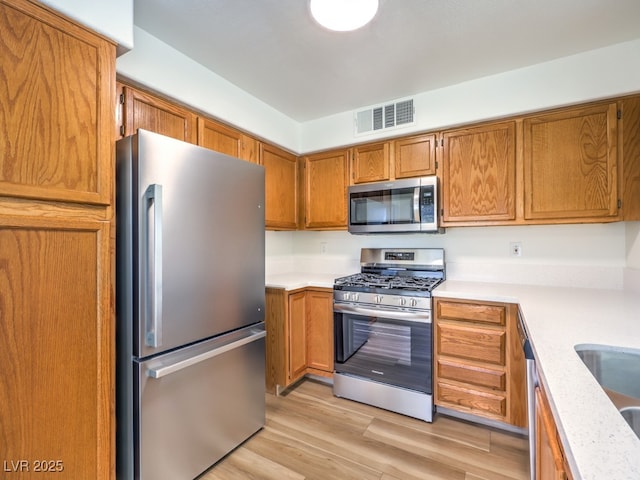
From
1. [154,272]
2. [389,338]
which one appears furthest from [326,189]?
[154,272]

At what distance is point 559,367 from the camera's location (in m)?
0.84

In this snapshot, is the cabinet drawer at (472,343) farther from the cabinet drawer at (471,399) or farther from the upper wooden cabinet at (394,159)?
the upper wooden cabinet at (394,159)

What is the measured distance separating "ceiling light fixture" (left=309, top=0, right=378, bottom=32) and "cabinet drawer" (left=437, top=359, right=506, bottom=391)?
6.74 feet

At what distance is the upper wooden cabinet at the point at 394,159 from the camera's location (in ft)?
7.89

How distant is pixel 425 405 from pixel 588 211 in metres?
1.66

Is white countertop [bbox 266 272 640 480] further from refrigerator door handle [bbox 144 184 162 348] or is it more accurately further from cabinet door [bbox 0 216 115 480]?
cabinet door [bbox 0 216 115 480]

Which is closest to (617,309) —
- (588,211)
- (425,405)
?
(588,211)

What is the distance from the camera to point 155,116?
1.77 metres

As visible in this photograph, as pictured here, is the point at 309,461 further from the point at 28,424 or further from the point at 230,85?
the point at 230,85

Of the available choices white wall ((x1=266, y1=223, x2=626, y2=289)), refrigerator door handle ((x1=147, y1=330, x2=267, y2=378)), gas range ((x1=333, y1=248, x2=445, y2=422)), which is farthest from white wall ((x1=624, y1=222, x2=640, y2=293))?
refrigerator door handle ((x1=147, y1=330, x2=267, y2=378))

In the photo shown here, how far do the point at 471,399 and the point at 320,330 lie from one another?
1165 millimetres

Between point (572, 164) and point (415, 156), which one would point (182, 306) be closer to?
point (415, 156)

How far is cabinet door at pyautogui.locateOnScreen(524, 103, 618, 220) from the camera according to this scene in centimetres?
187

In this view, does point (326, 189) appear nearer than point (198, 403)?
No
